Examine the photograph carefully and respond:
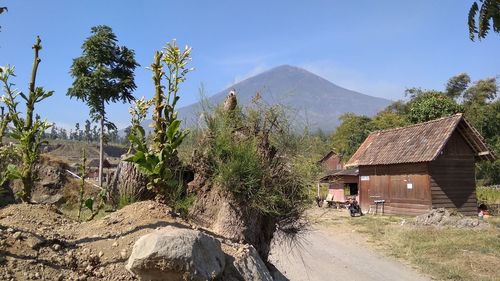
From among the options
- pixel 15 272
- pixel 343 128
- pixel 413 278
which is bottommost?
pixel 413 278

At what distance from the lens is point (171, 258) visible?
286 centimetres

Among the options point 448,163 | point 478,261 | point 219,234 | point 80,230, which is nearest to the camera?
point 80,230

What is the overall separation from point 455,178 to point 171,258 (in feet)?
82.3

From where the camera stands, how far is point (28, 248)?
321cm

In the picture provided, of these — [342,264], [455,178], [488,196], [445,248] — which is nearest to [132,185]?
[342,264]

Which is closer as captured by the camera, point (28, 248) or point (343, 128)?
point (28, 248)

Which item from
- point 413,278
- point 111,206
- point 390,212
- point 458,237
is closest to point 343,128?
point 390,212

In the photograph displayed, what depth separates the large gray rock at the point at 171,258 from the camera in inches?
113

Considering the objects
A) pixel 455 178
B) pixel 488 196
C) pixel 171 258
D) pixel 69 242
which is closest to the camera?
pixel 171 258

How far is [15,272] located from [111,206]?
2049 millimetres

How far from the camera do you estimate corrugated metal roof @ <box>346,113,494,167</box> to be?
78.9 feet

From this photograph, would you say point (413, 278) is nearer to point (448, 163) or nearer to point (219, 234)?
point (219, 234)

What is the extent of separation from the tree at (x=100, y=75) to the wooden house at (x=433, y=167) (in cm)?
1565

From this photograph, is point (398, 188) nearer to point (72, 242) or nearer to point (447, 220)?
point (447, 220)
